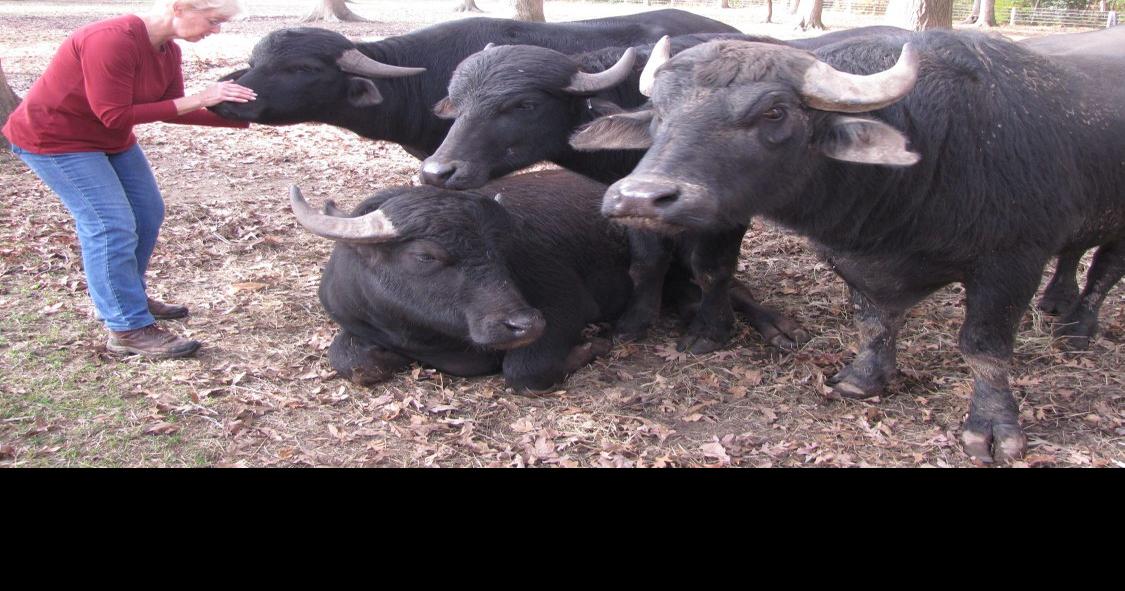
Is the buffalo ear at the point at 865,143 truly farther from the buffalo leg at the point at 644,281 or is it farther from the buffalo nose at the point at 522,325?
the buffalo leg at the point at 644,281

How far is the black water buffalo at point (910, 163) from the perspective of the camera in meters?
3.97

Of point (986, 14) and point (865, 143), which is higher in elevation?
point (865, 143)

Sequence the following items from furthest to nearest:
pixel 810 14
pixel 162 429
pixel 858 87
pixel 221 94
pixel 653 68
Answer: pixel 810 14, pixel 221 94, pixel 162 429, pixel 653 68, pixel 858 87

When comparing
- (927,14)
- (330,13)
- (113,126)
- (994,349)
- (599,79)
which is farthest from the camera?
(330,13)

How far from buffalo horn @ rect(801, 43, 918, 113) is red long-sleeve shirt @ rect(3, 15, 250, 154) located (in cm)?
405

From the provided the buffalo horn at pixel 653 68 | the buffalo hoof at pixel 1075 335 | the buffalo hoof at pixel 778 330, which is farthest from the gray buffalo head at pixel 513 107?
the buffalo hoof at pixel 1075 335

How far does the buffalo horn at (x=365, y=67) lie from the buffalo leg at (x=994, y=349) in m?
5.17

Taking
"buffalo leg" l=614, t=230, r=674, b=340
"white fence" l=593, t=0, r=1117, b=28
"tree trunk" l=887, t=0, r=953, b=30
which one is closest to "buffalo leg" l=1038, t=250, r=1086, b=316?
"buffalo leg" l=614, t=230, r=674, b=340

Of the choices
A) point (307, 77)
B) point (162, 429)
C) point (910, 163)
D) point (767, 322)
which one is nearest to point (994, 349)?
point (910, 163)

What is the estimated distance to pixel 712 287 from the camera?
20.5 feet

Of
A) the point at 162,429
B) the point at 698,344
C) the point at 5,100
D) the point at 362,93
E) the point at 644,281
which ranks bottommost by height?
the point at 698,344

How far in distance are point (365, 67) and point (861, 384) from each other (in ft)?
16.6

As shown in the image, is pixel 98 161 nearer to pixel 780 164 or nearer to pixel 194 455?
pixel 194 455

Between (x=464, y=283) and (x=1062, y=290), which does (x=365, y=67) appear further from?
(x=1062, y=290)
